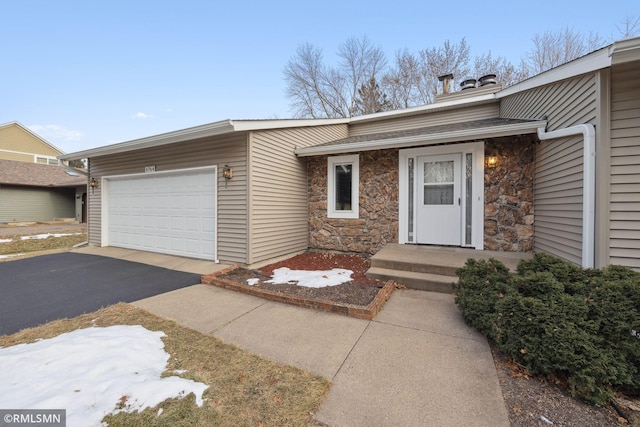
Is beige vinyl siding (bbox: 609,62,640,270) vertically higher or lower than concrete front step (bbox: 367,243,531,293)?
higher

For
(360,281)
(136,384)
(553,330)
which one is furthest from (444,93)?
(136,384)

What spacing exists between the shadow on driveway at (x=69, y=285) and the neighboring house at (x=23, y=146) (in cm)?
1683

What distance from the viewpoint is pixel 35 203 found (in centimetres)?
1595

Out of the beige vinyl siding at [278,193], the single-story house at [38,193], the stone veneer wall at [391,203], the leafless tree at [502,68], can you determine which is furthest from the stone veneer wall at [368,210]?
the single-story house at [38,193]

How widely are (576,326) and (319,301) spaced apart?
8.30 feet

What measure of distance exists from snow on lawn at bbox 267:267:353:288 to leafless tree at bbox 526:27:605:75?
13409mm

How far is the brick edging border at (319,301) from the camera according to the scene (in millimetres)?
3287

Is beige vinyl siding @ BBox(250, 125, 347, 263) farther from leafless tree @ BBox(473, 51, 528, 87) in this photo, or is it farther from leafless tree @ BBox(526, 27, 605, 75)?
leafless tree @ BBox(526, 27, 605, 75)

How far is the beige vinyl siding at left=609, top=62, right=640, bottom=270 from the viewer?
3004 mm

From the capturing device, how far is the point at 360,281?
14.7 feet

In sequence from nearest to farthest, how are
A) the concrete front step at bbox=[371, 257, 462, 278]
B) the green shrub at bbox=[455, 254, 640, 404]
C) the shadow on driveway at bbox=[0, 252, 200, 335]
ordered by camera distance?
the green shrub at bbox=[455, 254, 640, 404] < the shadow on driveway at bbox=[0, 252, 200, 335] < the concrete front step at bbox=[371, 257, 462, 278]

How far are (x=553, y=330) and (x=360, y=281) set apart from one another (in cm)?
267

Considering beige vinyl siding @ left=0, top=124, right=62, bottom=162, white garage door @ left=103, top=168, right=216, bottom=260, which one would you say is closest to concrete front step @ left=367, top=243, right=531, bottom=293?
white garage door @ left=103, top=168, right=216, bottom=260

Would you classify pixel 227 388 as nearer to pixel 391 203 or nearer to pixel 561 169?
pixel 391 203
